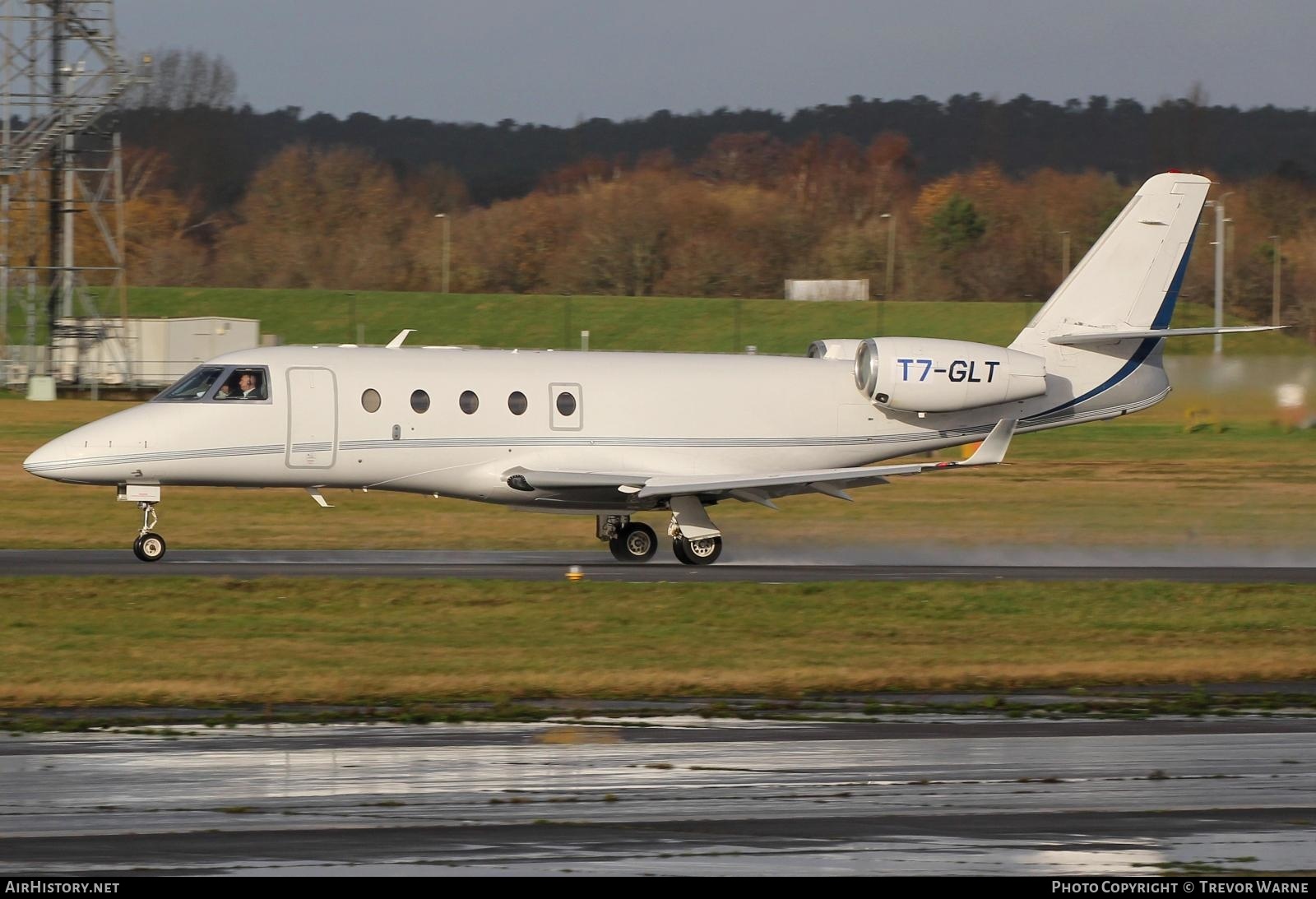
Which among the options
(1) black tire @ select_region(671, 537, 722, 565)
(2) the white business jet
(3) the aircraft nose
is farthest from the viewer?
(1) black tire @ select_region(671, 537, 722, 565)

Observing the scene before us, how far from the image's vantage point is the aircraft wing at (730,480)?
24906 mm

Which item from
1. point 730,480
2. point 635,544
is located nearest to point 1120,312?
point 730,480

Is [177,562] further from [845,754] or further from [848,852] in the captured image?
[848,852]

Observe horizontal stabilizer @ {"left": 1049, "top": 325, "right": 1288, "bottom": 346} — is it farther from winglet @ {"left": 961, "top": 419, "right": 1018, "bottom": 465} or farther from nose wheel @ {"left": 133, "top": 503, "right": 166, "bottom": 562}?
nose wheel @ {"left": 133, "top": 503, "right": 166, "bottom": 562}

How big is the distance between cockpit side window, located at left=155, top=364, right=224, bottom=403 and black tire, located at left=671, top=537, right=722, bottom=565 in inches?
295

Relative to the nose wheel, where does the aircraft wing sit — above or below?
above

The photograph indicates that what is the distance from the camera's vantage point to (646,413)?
2644cm

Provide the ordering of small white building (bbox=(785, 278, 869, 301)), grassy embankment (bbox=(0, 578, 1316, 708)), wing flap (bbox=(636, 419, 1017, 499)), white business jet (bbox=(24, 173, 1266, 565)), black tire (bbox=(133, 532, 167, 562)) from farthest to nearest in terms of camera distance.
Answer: small white building (bbox=(785, 278, 869, 301)) < wing flap (bbox=(636, 419, 1017, 499)) < white business jet (bbox=(24, 173, 1266, 565)) < black tire (bbox=(133, 532, 167, 562)) < grassy embankment (bbox=(0, 578, 1316, 708))

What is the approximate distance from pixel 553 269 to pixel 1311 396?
7336cm

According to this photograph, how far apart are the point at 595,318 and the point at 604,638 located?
62194mm

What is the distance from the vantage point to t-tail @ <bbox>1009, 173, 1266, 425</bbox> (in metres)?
27.9

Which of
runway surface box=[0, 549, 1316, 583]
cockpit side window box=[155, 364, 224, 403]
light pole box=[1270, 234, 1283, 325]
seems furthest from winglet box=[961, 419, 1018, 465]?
light pole box=[1270, 234, 1283, 325]

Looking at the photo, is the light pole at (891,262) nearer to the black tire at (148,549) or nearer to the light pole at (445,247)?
the light pole at (445,247)

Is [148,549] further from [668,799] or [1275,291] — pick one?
[1275,291]
